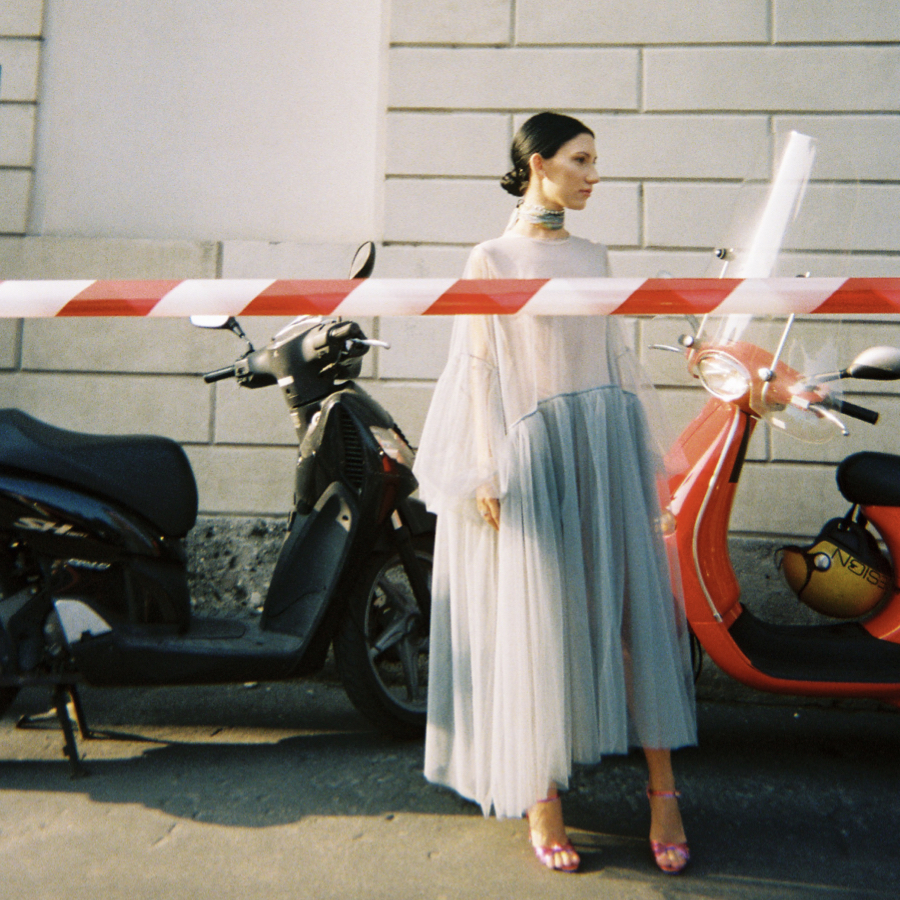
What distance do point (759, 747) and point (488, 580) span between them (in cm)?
132

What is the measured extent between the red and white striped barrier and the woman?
0.10 m

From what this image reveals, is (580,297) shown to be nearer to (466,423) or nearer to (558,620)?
(466,423)

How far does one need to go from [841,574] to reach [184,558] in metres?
2.00

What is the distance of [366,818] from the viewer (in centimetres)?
209

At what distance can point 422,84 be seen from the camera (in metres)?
3.75

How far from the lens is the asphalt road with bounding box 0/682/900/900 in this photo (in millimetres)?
1781

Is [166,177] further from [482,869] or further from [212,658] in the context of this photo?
[482,869]

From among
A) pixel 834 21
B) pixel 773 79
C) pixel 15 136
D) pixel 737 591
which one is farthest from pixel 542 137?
pixel 15 136

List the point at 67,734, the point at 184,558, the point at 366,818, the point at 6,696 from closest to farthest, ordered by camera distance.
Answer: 1. the point at 366,818
2. the point at 67,734
3. the point at 6,696
4. the point at 184,558

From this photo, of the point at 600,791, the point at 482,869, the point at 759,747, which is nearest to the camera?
the point at 482,869

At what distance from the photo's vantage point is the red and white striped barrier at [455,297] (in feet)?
5.99

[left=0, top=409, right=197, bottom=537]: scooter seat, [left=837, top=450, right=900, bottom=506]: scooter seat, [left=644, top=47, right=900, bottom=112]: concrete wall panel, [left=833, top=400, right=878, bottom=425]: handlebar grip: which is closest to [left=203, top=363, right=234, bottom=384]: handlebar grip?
[left=0, top=409, right=197, bottom=537]: scooter seat

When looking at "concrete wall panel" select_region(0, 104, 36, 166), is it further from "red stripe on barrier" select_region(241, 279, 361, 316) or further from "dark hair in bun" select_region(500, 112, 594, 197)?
"dark hair in bun" select_region(500, 112, 594, 197)

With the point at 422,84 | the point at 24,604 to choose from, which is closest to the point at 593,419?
the point at 24,604
